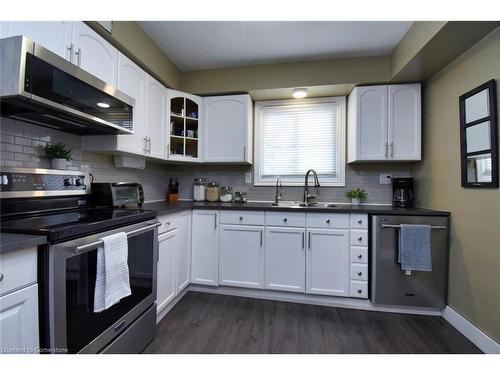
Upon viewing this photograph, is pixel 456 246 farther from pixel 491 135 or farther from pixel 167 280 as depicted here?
pixel 167 280

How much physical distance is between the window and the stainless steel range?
68.1 inches

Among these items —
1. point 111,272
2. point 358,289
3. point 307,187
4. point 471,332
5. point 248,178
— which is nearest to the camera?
point 111,272

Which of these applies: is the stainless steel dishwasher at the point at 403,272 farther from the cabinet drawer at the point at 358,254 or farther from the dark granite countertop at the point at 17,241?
the dark granite countertop at the point at 17,241

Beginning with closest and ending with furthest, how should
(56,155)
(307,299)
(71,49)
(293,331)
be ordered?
(71,49)
(56,155)
(293,331)
(307,299)

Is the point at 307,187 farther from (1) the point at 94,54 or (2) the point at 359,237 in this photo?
Result: (1) the point at 94,54

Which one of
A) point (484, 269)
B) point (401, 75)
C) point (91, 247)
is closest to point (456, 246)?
point (484, 269)

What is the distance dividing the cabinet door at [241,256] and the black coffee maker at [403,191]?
1.53 metres

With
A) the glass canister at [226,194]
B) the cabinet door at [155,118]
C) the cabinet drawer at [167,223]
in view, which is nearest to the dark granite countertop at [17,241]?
the cabinet drawer at [167,223]

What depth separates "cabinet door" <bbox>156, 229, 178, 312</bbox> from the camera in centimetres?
185

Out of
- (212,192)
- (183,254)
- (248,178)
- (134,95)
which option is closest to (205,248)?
(183,254)

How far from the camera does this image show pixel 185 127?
265cm

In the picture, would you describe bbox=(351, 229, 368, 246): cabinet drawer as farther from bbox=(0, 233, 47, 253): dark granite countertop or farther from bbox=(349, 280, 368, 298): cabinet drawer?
bbox=(0, 233, 47, 253): dark granite countertop

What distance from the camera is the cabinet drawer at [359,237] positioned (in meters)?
2.12

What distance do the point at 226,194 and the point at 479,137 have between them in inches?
91.5
